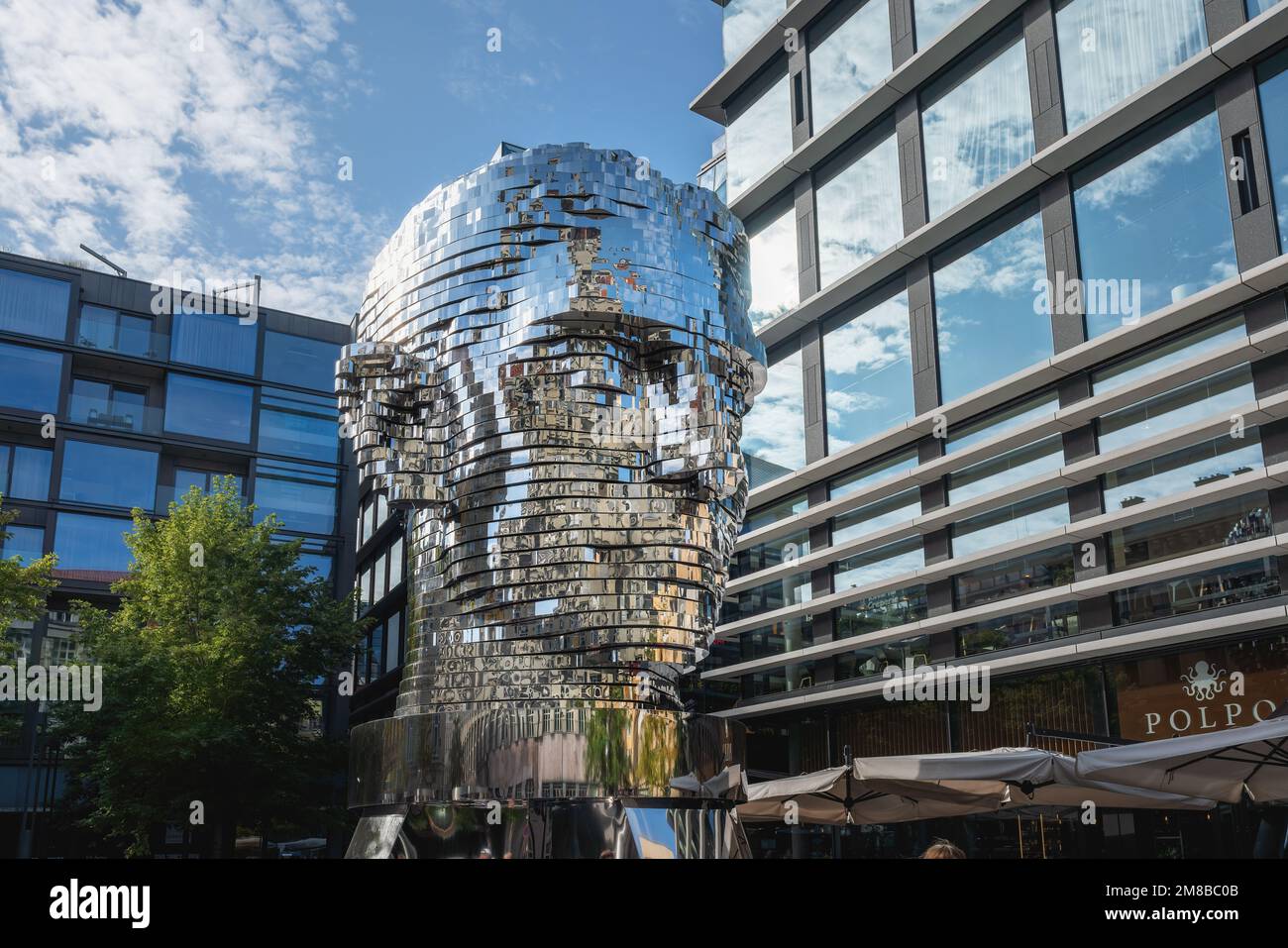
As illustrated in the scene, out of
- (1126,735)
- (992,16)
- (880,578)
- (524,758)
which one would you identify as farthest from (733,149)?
(524,758)

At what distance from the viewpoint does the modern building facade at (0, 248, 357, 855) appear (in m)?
39.6


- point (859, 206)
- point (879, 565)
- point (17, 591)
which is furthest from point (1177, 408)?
point (17, 591)

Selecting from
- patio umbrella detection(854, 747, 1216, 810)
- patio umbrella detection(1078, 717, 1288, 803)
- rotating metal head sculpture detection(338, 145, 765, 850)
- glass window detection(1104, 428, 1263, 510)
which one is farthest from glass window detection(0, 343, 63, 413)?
rotating metal head sculpture detection(338, 145, 765, 850)

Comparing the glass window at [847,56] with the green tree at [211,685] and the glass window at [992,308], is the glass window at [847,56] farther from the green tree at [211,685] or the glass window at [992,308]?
the green tree at [211,685]

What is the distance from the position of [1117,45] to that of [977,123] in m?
3.43

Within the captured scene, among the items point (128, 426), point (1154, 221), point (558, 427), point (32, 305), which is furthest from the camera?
point (128, 426)

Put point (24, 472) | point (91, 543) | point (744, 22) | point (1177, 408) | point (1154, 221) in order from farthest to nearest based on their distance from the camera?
point (91, 543) < point (24, 472) < point (744, 22) < point (1154, 221) < point (1177, 408)

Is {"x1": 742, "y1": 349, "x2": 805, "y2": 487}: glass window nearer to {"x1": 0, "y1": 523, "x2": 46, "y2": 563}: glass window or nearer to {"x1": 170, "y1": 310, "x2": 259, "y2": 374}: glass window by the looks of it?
{"x1": 170, "y1": 310, "x2": 259, "y2": 374}: glass window

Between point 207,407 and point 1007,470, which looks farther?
point 207,407

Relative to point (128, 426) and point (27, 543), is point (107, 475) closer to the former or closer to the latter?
point (128, 426)

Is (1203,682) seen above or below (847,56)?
below

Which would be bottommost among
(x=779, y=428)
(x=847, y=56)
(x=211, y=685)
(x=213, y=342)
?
(x=211, y=685)

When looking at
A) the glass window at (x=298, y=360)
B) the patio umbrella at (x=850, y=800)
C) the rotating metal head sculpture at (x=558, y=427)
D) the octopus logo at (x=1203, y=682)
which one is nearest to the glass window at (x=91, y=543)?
the glass window at (x=298, y=360)

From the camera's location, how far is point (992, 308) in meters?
22.6
